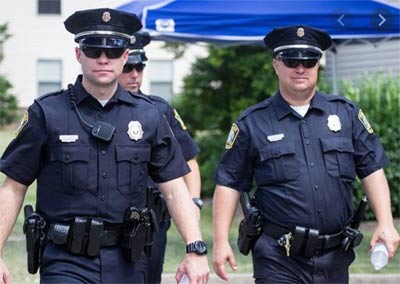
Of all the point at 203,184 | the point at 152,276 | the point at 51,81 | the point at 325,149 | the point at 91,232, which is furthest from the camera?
the point at 51,81

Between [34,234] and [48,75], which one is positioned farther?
[48,75]

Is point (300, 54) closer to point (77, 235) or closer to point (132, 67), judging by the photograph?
point (132, 67)

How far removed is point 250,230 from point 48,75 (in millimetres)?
30901

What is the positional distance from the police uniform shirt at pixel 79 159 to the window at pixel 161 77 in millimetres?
30357

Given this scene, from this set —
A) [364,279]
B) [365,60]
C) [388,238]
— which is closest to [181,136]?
[388,238]

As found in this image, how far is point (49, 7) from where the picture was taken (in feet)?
117

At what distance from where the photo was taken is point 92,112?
16.2 ft

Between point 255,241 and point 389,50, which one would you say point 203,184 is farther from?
point 255,241

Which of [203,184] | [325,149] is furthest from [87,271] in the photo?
[203,184]

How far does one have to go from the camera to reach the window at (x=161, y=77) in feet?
117

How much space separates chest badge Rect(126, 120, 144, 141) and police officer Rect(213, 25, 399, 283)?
0.99m

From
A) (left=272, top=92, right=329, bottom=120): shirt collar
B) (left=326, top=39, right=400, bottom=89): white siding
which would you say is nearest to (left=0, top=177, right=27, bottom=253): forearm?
(left=272, top=92, right=329, bottom=120): shirt collar

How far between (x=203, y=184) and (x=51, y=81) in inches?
842

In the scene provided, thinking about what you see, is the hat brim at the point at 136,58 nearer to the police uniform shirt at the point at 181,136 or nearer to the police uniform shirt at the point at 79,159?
the police uniform shirt at the point at 181,136
